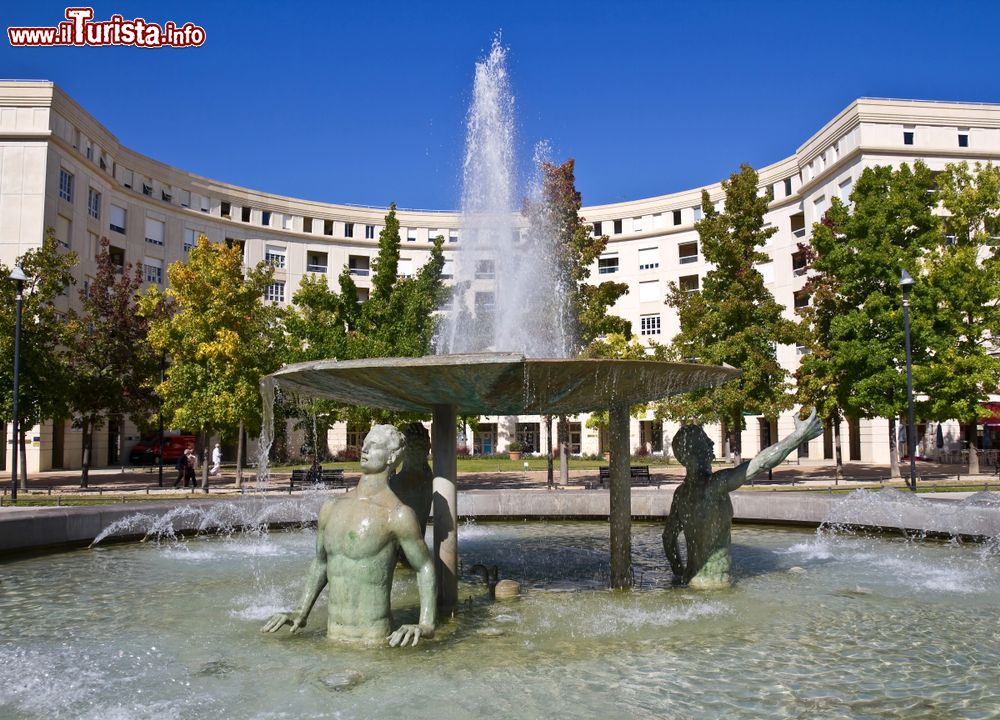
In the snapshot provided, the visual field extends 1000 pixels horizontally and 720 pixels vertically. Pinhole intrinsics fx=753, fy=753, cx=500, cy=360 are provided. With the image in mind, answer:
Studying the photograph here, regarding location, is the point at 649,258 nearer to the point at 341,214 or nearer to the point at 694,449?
the point at 341,214

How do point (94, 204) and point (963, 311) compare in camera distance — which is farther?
point (94, 204)

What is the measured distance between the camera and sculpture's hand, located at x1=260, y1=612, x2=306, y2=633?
566 cm

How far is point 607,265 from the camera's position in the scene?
55.4m

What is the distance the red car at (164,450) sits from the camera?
39.1m

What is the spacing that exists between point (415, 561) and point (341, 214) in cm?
5266

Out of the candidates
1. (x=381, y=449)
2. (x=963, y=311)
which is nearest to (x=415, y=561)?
(x=381, y=449)

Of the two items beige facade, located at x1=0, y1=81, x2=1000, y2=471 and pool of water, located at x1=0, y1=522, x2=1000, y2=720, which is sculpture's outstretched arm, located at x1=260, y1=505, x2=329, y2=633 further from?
beige facade, located at x1=0, y1=81, x2=1000, y2=471

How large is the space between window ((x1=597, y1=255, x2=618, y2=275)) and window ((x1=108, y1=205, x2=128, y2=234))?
31.2 metres

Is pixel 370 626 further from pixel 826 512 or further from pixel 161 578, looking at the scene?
pixel 826 512

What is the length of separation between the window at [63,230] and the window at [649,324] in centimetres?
3478

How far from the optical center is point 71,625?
638cm

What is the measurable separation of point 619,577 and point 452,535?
1928 millimetres

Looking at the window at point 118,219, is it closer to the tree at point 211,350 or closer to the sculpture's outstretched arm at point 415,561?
the tree at point 211,350

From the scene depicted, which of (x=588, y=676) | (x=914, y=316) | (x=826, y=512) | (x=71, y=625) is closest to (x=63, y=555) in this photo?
(x=71, y=625)
